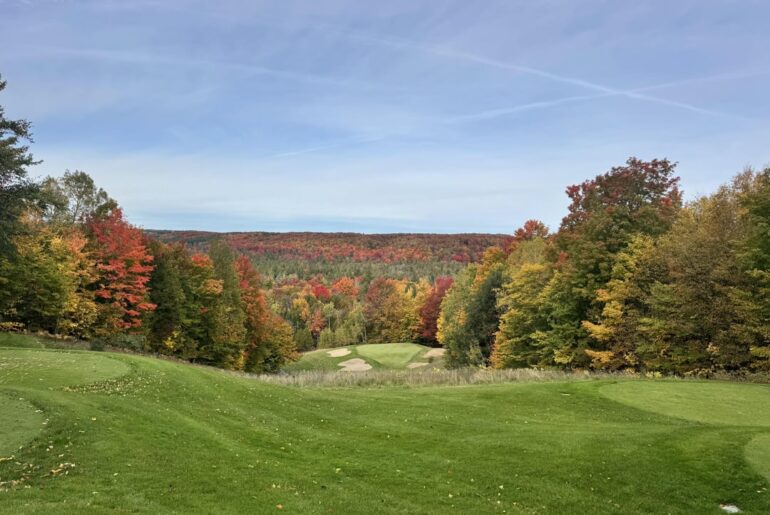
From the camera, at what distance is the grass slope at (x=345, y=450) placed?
11.4 metres

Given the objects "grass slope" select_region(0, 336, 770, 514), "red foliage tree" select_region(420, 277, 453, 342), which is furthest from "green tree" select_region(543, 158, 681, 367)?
"red foliage tree" select_region(420, 277, 453, 342)

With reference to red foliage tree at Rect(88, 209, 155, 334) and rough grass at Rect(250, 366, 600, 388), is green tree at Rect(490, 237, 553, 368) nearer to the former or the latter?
rough grass at Rect(250, 366, 600, 388)

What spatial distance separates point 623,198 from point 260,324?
46.8 metres

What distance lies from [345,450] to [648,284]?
28.6 metres

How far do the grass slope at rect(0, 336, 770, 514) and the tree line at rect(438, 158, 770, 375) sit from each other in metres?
8.33

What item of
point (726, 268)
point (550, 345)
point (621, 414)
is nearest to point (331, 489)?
point (621, 414)

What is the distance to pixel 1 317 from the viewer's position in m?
40.0

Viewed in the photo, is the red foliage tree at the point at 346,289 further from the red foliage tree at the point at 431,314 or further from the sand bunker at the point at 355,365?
the sand bunker at the point at 355,365

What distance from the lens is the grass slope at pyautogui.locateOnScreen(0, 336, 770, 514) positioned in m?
11.4

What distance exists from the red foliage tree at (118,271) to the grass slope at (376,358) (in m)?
30.3

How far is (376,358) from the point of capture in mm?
73188

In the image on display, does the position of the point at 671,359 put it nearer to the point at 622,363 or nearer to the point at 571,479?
the point at 622,363

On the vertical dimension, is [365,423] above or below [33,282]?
below

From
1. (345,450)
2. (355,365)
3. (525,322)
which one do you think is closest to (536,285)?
(525,322)
